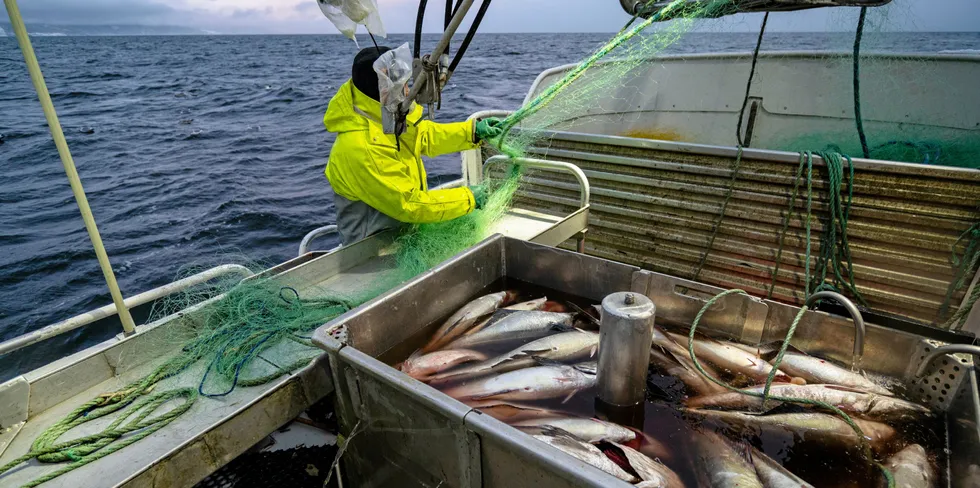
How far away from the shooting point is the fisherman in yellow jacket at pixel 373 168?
334 centimetres

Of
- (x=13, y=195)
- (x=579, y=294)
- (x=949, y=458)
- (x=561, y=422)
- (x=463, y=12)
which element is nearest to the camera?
(x=949, y=458)

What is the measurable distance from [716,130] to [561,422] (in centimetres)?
654

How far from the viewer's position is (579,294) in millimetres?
2896

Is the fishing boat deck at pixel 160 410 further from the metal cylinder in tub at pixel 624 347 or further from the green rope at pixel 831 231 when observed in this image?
the green rope at pixel 831 231

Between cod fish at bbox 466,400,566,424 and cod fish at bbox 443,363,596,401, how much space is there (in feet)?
0.15

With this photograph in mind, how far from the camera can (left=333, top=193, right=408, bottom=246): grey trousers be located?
3.78 m

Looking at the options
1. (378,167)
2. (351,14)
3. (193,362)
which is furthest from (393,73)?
(193,362)

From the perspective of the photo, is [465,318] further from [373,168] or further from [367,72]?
[367,72]

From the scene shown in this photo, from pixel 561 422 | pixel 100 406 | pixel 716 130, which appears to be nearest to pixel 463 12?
pixel 561 422

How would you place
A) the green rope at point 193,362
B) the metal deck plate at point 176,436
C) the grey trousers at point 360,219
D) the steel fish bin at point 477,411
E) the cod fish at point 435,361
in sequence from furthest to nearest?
the grey trousers at point 360,219, the cod fish at point 435,361, the green rope at point 193,362, the metal deck plate at point 176,436, the steel fish bin at point 477,411

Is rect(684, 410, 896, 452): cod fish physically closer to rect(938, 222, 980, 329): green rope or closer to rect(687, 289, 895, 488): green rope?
rect(687, 289, 895, 488): green rope

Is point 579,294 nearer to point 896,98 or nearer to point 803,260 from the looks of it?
point 803,260

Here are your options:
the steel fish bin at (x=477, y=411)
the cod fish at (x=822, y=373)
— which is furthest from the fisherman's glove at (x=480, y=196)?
the cod fish at (x=822, y=373)

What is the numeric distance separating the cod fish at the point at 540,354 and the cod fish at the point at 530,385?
0.26 feet
